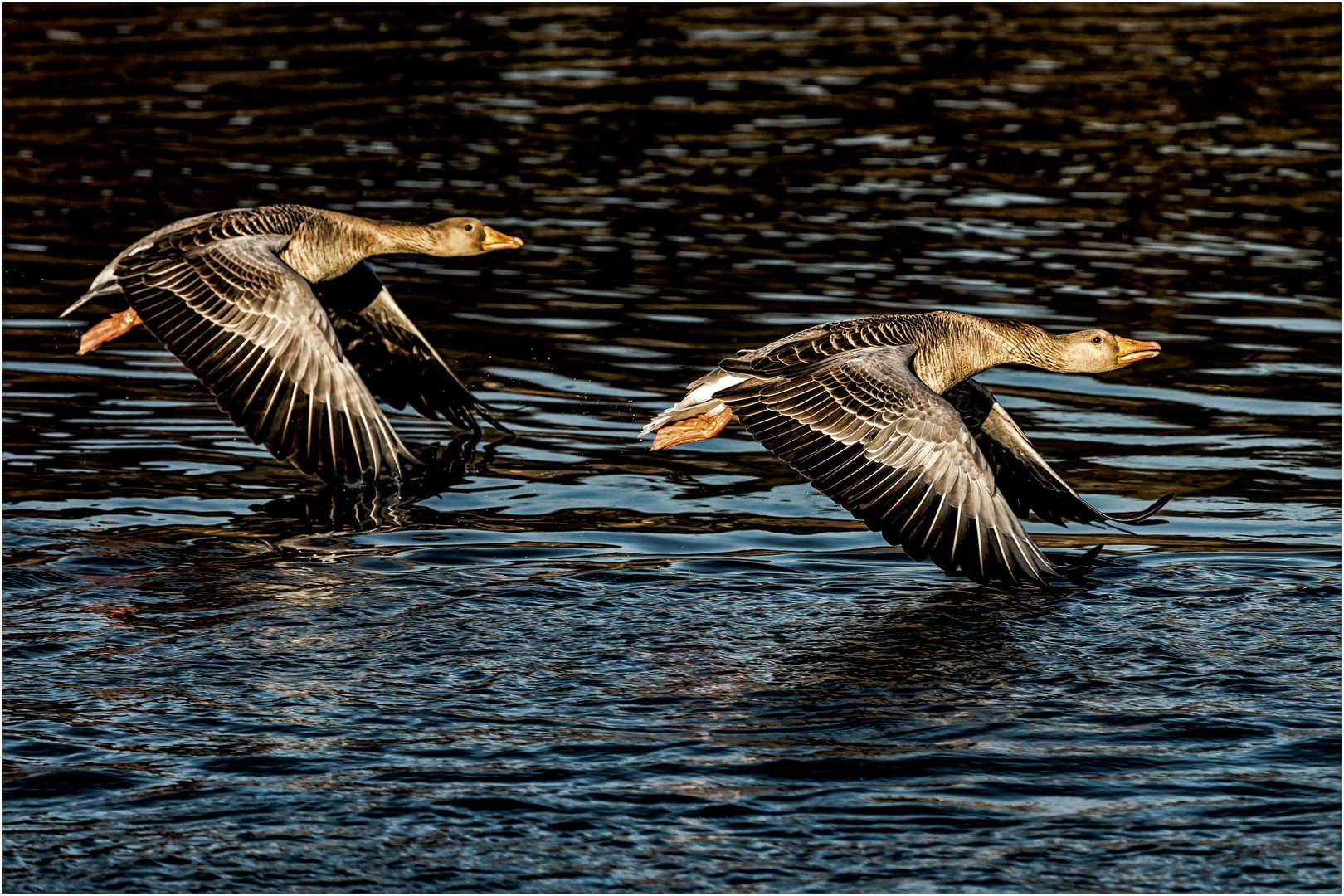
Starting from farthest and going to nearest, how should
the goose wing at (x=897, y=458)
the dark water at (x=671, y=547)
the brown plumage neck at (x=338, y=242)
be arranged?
1. the brown plumage neck at (x=338, y=242)
2. the goose wing at (x=897, y=458)
3. the dark water at (x=671, y=547)

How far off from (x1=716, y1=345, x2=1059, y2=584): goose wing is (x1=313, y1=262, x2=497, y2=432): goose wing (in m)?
3.84

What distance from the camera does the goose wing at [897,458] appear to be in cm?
895

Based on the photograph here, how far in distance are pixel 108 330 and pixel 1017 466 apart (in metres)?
6.44

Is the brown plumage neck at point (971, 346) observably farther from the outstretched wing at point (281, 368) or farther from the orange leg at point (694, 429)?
the outstretched wing at point (281, 368)

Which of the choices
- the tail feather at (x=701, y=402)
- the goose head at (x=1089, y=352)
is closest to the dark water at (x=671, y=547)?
the tail feather at (x=701, y=402)

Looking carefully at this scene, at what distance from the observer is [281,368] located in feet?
34.6

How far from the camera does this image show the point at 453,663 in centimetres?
818

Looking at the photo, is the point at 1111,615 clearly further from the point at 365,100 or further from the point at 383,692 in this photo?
the point at 365,100

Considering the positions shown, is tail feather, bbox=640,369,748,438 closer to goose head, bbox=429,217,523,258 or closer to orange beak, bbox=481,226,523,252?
orange beak, bbox=481,226,523,252

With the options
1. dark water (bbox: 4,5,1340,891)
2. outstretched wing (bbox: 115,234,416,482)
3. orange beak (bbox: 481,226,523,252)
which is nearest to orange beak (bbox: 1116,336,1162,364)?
dark water (bbox: 4,5,1340,891)

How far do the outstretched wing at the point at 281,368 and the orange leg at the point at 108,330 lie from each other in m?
1.43

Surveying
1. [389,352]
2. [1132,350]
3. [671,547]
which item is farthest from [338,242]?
[1132,350]

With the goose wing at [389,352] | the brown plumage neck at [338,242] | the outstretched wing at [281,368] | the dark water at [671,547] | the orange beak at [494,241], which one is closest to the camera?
the dark water at [671,547]

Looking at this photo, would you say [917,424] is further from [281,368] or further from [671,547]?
[281,368]
